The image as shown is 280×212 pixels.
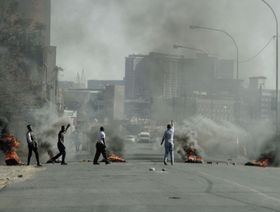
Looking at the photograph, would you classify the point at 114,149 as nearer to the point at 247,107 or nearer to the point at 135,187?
the point at 135,187

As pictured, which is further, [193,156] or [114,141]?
[114,141]

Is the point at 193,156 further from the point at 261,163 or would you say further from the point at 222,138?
the point at 222,138

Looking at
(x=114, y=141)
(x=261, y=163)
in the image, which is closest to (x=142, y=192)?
(x=261, y=163)

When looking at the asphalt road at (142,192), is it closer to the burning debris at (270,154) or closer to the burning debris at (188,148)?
the burning debris at (270,154)

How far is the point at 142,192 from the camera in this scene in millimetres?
14859

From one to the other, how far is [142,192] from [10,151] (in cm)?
1243

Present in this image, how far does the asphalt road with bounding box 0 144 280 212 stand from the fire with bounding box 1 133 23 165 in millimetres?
4641

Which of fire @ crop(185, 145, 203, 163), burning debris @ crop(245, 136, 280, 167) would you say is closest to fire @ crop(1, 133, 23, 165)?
fire @ crop(185, 145, 203, 163)

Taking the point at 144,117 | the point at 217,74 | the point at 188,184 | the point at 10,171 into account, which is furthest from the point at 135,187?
the point at 144,117

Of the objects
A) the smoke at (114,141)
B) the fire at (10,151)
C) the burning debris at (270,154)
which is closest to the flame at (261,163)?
the burning debris at (270,154)

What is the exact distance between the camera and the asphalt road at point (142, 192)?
1233 cm

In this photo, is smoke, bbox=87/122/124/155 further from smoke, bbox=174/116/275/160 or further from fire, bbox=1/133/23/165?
fire, bbox=1/133/23/165

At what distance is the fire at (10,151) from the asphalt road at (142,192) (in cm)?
464

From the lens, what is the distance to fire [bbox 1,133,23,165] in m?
25.6
